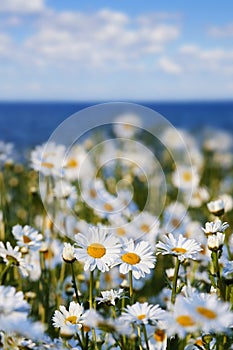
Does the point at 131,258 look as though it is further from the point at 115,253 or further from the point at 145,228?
the point at 145,228

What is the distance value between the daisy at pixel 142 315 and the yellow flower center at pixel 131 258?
0.16m

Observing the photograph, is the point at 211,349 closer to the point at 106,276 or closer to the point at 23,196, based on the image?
the point at 106,276

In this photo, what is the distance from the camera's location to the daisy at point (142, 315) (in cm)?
85

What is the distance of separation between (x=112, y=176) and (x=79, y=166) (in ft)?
1.58

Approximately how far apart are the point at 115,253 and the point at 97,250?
33 mm

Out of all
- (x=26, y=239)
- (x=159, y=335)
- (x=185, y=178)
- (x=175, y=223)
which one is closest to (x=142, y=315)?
(x=159, y=335)

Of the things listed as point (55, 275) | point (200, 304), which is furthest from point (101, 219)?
point (200, 304)

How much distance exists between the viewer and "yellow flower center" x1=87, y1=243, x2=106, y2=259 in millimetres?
1050

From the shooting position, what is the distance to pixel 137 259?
41.2 inches

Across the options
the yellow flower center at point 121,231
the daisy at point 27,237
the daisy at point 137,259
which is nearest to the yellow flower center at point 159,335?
the daisy at point 137,259

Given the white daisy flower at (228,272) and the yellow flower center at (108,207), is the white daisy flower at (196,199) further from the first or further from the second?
the white daisy flower at (228,272)

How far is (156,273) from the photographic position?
225cm

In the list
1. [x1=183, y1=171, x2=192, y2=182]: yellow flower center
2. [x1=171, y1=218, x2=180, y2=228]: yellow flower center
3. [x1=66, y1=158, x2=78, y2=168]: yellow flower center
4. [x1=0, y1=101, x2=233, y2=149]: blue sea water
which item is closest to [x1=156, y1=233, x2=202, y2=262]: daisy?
[x1=171, y1=218, x2=180, y2=228]: yellow flower center

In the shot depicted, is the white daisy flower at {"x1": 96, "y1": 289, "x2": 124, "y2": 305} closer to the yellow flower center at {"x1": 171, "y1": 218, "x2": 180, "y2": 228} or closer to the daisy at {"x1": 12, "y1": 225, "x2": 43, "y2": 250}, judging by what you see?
the daisy at {"x1": 12, "y1": 225, "x2": 43, "y2": 250}
